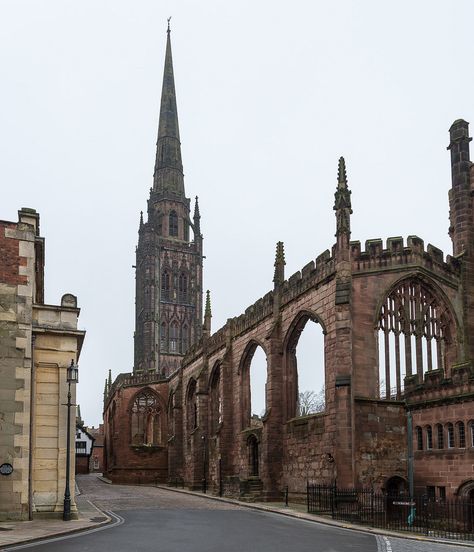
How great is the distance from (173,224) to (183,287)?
9.57 metres

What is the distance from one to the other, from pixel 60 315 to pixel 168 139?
88094 mm

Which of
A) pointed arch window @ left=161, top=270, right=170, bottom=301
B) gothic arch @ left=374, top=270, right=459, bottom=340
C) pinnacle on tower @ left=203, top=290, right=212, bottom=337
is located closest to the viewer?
gothic arch @ left=374, top=270, right=459, bottom=340

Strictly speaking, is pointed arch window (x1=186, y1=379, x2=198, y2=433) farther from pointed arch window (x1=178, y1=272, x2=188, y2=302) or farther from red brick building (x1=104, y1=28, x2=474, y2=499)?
pointed arch window (x1=178, y1=272, x2=188, y2=302)

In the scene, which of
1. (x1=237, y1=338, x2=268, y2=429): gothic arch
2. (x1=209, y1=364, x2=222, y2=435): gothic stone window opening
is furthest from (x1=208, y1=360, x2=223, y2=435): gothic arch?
(x1=237, y1=338, x2=268, y2=429): gothic arch

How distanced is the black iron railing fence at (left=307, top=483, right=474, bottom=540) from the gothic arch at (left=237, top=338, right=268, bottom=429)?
13.5 m

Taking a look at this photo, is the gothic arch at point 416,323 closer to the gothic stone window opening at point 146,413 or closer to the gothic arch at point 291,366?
the gothic arch at point 291,366

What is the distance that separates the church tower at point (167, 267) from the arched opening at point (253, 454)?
59.7 meters

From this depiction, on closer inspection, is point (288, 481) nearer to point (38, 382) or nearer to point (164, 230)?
point (38, 382)

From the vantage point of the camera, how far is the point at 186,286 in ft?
349

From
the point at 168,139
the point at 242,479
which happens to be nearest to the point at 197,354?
the point at 242,479

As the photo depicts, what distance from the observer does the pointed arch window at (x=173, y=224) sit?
107938 millimetres

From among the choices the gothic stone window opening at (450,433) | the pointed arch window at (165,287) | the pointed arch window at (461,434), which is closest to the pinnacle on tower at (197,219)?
the pointed arch window at (165,287)

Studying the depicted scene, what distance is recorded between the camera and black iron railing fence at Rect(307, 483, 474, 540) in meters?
24.6

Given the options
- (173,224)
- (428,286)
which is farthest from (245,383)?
(173,224)
